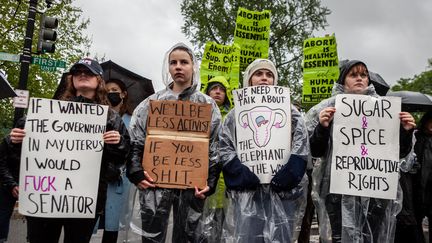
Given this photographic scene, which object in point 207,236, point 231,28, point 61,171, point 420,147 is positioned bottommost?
point 207,236

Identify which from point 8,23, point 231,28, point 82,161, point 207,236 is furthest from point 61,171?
point 231,28

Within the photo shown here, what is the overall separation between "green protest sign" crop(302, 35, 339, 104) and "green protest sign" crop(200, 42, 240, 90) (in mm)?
1120

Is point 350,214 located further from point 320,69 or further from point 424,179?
point 320,69

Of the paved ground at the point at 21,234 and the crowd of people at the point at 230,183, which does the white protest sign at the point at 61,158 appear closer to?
the crowd of people at the point at 230,183

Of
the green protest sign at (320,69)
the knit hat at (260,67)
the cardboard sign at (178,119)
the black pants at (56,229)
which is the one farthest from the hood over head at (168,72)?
the green protest sign at (320,69)

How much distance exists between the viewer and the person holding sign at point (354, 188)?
10.3ft

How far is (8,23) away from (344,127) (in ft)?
44.6

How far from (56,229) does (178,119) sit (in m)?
1.10

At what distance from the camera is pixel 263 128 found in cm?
330

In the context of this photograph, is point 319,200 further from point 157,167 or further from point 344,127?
point 157,167

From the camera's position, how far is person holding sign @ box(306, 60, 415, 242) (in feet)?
10.3

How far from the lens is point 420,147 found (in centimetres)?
500

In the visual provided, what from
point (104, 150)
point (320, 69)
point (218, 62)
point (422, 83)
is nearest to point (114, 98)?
point (104, 150)

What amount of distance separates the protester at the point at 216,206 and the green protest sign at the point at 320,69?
1795 millimetres
